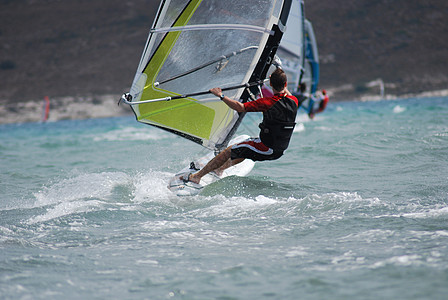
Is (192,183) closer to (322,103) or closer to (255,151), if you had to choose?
(255,151)

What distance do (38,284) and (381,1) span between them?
75934mm

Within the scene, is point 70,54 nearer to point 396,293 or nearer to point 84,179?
point 84,179

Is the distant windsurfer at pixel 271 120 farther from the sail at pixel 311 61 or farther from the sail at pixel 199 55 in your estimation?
the sail at pixel 311 61

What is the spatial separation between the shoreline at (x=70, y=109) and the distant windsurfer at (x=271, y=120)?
41421mm

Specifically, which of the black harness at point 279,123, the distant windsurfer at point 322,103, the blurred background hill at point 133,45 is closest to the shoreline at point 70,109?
the blurred background hill at point 133,45

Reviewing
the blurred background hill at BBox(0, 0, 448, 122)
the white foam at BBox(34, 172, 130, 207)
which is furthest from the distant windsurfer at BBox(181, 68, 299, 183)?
the blurred background hill at BBox(0, 0, 448, 122)

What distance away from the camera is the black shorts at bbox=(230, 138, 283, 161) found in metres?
5.54

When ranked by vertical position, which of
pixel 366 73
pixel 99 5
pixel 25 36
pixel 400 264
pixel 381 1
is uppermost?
pixel 400 264

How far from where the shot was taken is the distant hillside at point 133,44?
59.1 metres

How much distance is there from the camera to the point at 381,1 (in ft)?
234

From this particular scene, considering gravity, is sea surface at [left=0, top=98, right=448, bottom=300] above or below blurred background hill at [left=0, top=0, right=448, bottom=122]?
above

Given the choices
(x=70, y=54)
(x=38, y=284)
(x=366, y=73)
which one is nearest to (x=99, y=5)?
(x=70, y=54)

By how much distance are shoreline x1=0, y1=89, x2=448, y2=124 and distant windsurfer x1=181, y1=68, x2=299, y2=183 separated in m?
41.4

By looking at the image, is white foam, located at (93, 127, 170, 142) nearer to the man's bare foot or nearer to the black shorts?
the man's bare foot
